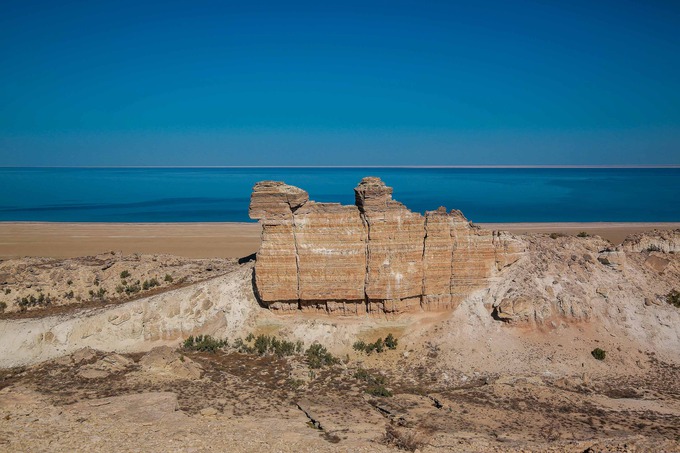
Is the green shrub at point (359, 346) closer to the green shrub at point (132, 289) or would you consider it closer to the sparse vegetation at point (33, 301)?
the green shrub at point (132, 289)

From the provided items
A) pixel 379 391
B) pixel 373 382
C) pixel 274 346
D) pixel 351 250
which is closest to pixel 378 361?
pixel 373 382

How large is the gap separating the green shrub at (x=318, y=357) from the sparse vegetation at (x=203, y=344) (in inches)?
156

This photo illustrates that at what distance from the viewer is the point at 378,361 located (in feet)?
67.8

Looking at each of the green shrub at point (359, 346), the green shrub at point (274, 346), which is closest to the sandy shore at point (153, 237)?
the green shrub at point (274, 346)

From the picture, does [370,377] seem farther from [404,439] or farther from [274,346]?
[404,439]

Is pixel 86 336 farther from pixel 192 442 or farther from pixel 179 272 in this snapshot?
pixel 192 442

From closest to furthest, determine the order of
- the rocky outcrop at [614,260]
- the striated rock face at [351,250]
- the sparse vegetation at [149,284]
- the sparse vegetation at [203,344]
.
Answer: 1. the striated rock face at [351,250]
2. the sparse vegetation at [203,344]
3. the rocky outcrop at [614,260]
4. the sparse vegetation at [149,284]

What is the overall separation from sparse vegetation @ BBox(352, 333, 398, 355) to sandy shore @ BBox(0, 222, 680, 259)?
2458 cm

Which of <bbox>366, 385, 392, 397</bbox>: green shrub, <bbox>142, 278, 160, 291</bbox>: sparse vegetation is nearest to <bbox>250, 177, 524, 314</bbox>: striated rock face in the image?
<bbox>366, 385, 392, 397</bbox>: green shrub

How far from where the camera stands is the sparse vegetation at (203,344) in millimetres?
21609

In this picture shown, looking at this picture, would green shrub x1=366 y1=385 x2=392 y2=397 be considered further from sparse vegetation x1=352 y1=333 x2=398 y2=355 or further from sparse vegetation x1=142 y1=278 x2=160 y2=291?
sparse vegetation x1=142 y1=278 x2=160 y2=291

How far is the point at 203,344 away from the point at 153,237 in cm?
3721

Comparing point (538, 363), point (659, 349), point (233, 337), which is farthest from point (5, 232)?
point (659, 349)

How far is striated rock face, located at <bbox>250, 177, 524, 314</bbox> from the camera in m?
21.5
